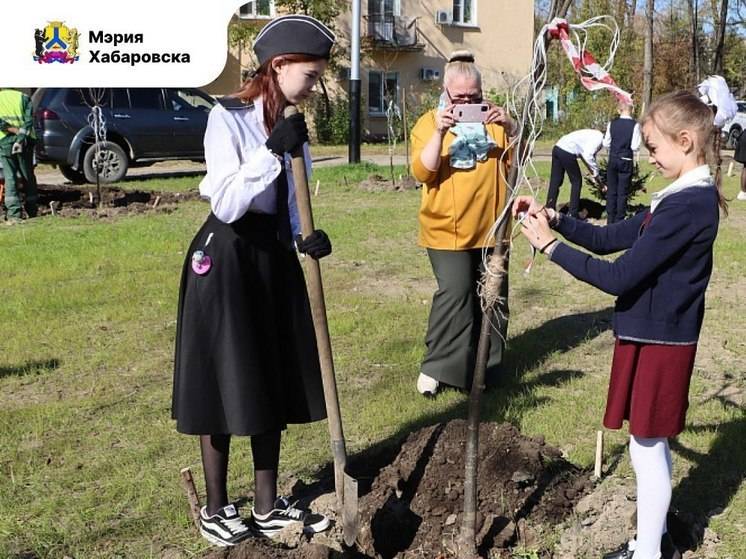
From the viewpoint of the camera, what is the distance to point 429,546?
332 cm

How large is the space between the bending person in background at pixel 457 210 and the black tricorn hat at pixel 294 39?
5.33 feet

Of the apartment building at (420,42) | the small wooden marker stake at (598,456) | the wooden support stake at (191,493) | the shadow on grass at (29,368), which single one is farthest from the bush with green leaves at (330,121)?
the wooden support stake at (191,493)

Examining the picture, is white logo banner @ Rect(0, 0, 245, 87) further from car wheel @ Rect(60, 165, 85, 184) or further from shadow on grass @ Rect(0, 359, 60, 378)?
car wheel @ Rect(60, 165, 85, 184)

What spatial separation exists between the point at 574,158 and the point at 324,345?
8934 millimetres

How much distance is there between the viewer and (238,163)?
3.01 metres

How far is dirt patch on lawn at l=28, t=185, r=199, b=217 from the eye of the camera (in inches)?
471

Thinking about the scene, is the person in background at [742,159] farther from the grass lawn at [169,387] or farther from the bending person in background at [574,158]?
the grass lawn at [169,387]

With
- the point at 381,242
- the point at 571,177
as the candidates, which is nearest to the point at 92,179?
the point at 381,242

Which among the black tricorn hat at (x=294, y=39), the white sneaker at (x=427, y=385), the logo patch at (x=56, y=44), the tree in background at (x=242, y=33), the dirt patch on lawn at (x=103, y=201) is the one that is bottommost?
the white sneaker at (x=427, y=385)

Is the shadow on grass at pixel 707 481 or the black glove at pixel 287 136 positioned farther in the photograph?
the shadow on grass at pixel 707 481

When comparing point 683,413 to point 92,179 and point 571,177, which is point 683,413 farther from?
point 92,179

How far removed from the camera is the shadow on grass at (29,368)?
5.58m

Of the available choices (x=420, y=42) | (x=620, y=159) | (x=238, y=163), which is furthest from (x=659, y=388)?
(x=420, y=42)

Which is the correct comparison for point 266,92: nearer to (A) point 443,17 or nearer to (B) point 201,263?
(B) point 201,263
